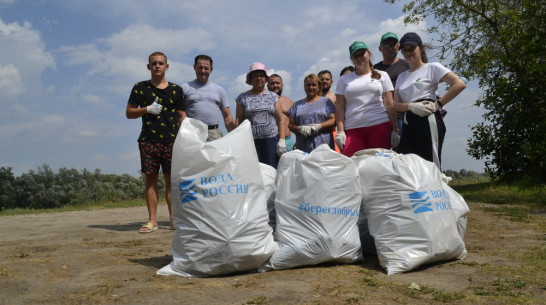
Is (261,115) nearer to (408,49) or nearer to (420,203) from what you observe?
(408,49)

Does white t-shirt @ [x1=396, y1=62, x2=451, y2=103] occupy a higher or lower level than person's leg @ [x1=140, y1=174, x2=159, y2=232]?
higher

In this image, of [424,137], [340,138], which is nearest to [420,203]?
[424,137]

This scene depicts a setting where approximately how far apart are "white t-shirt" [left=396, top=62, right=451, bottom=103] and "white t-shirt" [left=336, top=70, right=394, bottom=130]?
0.22 m

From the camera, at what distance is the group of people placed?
3.69 m

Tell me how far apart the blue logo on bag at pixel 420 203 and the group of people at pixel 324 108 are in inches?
31.7

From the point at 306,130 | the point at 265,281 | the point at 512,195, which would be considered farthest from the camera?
the point at 512,195

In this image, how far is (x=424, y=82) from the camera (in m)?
3.69

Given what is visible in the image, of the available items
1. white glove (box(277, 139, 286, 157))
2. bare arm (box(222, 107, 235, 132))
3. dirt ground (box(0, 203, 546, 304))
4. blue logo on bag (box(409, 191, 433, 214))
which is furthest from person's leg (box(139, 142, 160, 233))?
blue logo on bag (box(409, 191, 433, 214))

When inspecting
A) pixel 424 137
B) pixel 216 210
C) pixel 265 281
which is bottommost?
pixel 265 281

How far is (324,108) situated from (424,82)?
3.02ft

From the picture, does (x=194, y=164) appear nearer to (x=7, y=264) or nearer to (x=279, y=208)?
(x=279, y=208)

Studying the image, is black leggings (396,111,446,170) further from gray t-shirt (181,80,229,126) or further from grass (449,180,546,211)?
grass (449,180,546,211)

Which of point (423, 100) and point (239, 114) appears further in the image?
point (239, 114)

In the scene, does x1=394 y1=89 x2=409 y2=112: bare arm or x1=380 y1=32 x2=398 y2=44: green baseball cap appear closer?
x1=394 y1=89 x2=409 y2=112: bare arm
